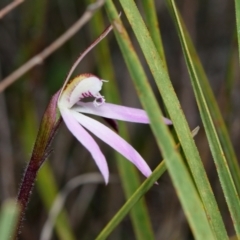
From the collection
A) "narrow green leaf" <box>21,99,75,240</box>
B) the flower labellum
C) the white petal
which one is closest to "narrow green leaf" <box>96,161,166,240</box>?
the flower labellum

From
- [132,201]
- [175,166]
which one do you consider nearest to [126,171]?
[132,201]

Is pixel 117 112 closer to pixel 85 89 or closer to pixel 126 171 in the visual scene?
pixel 85 89

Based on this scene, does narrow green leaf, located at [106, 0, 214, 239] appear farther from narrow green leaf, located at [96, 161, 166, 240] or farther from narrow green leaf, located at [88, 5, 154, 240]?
narrow green leaf, located at [88, 5, 154, 240]

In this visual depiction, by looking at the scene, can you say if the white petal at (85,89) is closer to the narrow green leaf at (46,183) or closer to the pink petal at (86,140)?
the pink petal at (86,140)

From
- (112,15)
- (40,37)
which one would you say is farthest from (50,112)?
(40,37)

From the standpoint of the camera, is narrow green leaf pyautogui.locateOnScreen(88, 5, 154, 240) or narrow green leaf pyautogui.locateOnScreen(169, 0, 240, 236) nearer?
narrow green leaf pyautogui.locateOnScreen(169, 0, 240, 236)

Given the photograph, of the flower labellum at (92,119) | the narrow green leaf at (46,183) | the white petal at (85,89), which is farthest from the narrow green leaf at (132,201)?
the narrow green leaf at (46,183)

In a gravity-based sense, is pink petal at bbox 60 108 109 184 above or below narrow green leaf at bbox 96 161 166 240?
above
